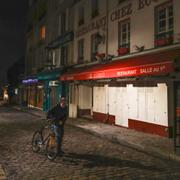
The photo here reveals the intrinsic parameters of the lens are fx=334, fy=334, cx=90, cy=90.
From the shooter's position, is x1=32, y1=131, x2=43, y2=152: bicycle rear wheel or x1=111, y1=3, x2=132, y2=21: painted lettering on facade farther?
x1=111, y1=3, x2=132, y2=21: painted lettering on facade

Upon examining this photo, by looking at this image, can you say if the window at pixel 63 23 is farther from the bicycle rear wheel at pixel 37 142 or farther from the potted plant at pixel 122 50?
the bicycle rear wheel at pixel 37 142

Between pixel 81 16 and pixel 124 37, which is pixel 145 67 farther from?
pixel 81 16

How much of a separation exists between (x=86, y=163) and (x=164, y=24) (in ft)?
27.7

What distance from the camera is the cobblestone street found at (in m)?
7.88

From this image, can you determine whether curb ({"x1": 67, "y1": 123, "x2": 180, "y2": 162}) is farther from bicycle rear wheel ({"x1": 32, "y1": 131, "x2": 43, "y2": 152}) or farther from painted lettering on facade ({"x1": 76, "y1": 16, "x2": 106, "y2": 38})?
painted lettering on facade ({"x1": 76, "y1": 16, "x2": 106, "y2": 38})

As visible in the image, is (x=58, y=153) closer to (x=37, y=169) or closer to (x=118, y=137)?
(x=37, y=169)

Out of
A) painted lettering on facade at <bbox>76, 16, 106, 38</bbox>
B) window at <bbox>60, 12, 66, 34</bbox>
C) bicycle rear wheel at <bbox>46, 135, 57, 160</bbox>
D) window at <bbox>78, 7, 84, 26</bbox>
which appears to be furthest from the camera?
window at <bbox>60, 12, 66, 34</bbox>

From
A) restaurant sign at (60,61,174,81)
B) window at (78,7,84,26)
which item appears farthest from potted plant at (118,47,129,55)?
window at (78,7,84,26)

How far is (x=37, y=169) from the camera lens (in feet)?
27.5

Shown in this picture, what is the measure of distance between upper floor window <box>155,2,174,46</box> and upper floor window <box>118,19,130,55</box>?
269 cm

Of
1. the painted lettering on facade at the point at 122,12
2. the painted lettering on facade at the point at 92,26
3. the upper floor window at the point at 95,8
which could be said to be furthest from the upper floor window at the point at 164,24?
the upper floor window at the point at 95,8

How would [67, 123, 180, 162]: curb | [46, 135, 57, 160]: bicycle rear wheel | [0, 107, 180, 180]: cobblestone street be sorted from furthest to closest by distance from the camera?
[67, 123, 180, 162]: curb → [46, 135, 57, 160]: bicycle rear wheel → [0, 107, 180, 180]: cobblestone street

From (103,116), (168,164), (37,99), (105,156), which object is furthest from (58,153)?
(37,99)

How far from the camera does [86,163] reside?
9125 mm
